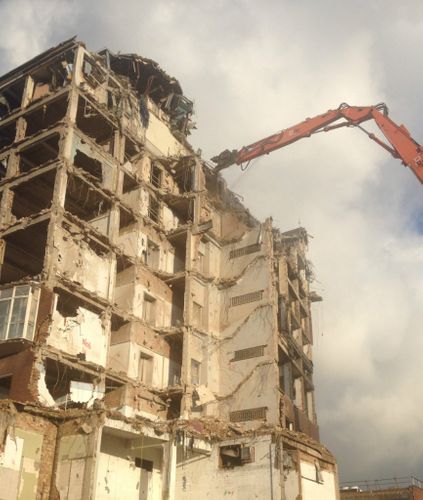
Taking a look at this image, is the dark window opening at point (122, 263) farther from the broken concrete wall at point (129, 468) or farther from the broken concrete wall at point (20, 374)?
the broken concrete wall at point (129, 468)

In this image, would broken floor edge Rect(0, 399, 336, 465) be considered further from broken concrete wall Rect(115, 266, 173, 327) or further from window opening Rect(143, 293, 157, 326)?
broken concrete wall Rect(115, 266, 173, 327)

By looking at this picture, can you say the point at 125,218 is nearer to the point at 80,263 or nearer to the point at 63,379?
the point at 80,263

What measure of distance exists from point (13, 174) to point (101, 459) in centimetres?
2381

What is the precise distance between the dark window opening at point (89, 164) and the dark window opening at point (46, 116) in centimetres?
446

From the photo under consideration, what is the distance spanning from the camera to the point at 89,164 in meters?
47.5

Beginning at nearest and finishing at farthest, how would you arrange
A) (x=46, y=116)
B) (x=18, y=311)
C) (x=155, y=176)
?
1. (x=18, y=311)
2. (x=46, y=116)
3. (x=155, y=176)

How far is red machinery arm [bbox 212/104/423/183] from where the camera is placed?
128 ft

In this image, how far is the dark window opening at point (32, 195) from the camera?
1766 inches

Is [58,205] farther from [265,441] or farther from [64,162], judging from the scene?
[265,441]

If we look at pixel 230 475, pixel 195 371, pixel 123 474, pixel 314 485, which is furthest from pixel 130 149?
pixel 314 485

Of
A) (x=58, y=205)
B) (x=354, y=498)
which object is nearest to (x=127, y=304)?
(x=58, y=205)

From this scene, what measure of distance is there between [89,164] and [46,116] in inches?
230

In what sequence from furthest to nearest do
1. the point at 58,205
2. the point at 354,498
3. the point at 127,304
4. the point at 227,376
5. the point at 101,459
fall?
1. the point at 354,498
2. the point at 227,376
3. the point at 127,304
4. the point at 58,205
5. the point at 101,459

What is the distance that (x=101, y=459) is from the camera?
32.6 m
